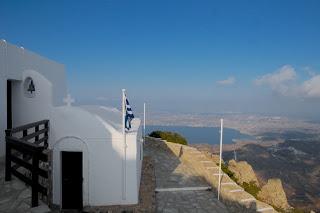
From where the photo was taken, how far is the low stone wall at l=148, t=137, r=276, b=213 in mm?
12305

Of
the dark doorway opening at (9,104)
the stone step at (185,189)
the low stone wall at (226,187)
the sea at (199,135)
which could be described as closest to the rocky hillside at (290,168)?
the sea at (199,135)

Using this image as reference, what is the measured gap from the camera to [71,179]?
1058 centimetres

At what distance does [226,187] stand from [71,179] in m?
6.56

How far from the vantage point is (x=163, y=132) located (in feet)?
78.7

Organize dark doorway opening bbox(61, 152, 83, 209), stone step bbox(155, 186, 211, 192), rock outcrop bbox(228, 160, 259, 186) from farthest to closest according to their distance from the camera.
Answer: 1. rock outcrop bbox(228, 160, 259, 186)
2. stone step bbox(155, 186, 211, 192)
3. dark doorway opening bbox(61, 152, 83, 209)

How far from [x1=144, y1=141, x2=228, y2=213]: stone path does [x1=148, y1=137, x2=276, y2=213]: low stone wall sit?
0.34 m

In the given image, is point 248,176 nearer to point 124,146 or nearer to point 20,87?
point 124,146

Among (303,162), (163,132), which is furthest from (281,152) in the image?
(163,132)

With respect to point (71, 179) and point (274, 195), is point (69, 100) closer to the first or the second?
point (71, 179)

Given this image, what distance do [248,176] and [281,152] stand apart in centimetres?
9209

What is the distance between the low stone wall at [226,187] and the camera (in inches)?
484

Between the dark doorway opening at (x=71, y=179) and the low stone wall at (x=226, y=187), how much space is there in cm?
559

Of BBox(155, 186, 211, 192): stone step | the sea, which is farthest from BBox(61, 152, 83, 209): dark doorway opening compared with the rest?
the sea

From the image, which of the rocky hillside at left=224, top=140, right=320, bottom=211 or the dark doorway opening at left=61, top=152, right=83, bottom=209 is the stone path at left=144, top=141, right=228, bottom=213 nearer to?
the dark doorway opening at left=61, top=152, right=83, bottom=209
